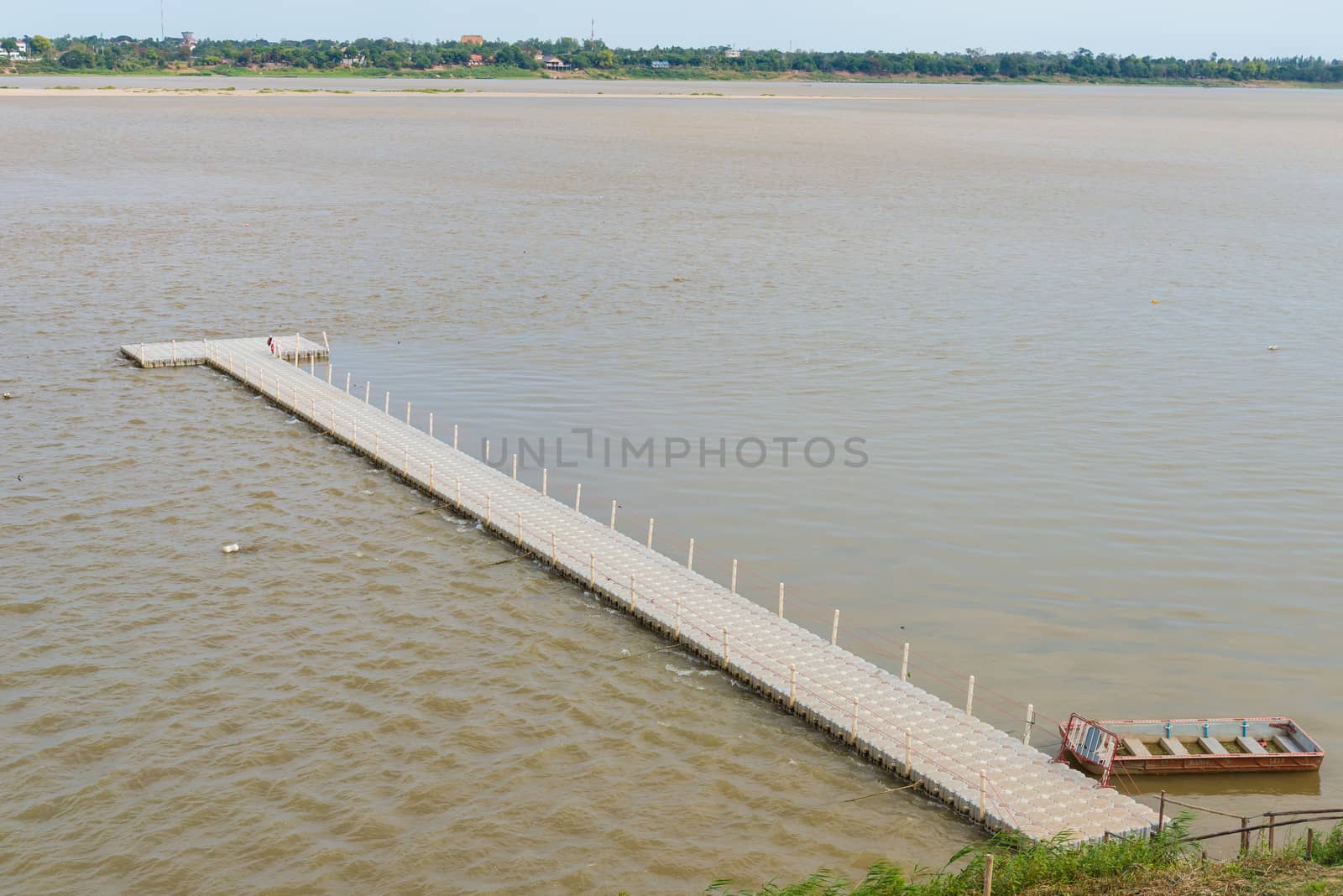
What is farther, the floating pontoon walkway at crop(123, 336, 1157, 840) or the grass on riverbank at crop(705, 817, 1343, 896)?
the floating pontoon walkway at crop(123, 336, 1157, 840)

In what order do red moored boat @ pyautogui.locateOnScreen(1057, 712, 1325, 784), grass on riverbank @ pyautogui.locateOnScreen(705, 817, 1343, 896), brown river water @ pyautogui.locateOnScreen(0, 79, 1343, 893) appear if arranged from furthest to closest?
1. red moored boat @ pyautogui.locateOnScreen(1057, 712, 1325, 784)
2. brown river water @ pyautogui.locateOnScreen(0, 79, 1343, 893)
3. grass on riverbank @ pyautogui.locateOnScreen(705, 817, 1343, 896)

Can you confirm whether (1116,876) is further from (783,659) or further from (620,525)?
(620,525)

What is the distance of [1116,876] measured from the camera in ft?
52.3

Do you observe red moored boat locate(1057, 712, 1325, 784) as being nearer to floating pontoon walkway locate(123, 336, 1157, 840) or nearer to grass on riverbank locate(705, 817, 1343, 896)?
floating pontoon walkway locate(123, 336, 1157, 840)

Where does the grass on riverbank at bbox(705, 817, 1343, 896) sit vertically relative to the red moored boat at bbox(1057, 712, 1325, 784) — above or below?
above

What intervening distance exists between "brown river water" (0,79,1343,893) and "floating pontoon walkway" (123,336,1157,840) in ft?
1.69

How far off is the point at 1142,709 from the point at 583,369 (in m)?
25.1

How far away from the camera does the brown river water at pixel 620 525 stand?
19141 mm

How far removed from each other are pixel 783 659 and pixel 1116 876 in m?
8.27

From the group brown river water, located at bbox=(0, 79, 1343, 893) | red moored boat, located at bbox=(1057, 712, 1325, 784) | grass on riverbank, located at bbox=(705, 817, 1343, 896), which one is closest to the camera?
grass on riverbank, located at bbox=(705, 817, 1343, 896)

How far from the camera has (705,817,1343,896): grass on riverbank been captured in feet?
49.3

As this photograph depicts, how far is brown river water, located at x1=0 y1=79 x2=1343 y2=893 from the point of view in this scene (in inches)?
754

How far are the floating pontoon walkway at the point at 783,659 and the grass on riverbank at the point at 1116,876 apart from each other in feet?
5.24

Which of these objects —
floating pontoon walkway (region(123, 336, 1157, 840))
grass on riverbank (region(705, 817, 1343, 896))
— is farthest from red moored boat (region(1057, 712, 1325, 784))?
grass on riverbank (region(705, 817, 1343, 896))
